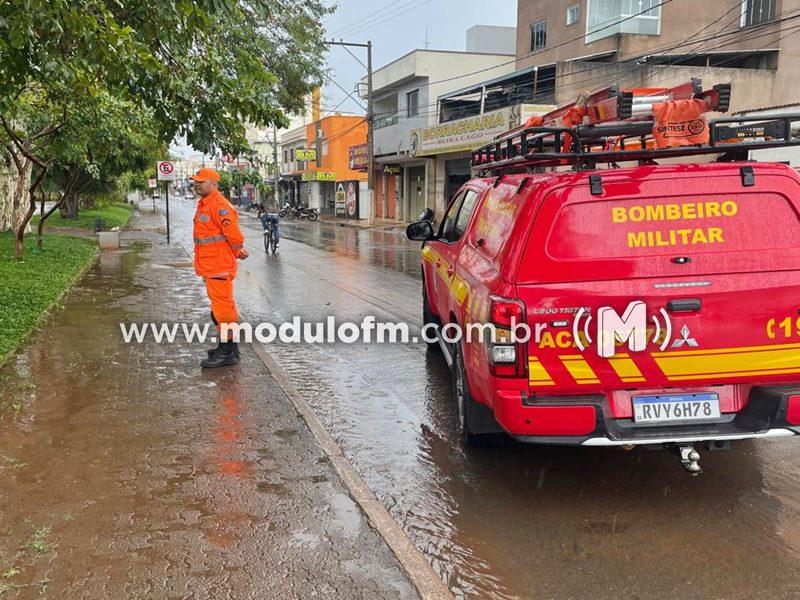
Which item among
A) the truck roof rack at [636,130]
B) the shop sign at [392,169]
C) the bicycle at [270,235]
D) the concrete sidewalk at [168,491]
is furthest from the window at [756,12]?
the concrete sidewalk at [168,491]

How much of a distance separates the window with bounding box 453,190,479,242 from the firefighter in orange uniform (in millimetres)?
2004

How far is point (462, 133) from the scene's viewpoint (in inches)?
1099

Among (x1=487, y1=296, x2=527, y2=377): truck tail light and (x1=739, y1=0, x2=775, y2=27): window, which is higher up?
(x1=739, y1=0, x2=775, y2=27): window

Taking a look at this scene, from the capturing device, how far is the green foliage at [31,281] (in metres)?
7.68

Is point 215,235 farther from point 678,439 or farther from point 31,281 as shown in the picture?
point 31,281

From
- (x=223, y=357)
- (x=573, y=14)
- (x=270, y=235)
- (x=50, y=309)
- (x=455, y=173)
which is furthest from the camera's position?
(x=455, y=173)

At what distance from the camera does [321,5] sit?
25.6 m

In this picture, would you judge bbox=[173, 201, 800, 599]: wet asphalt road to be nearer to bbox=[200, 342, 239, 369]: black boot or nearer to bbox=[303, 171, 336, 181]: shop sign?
bbox=[200, 342, 239, 369]: black boot

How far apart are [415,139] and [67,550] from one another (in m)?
31.2

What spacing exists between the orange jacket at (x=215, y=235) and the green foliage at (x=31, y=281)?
2088mm

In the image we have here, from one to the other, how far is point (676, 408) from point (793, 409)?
0.59 metres

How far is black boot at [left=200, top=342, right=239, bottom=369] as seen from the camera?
6.62 meters

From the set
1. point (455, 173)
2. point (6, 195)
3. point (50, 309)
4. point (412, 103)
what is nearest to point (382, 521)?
point (50, 309)

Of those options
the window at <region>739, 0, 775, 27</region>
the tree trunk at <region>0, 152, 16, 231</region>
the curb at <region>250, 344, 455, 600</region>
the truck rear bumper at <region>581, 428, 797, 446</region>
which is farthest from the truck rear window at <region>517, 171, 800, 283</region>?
the window at <region>739, 0, 775, 27</region>
